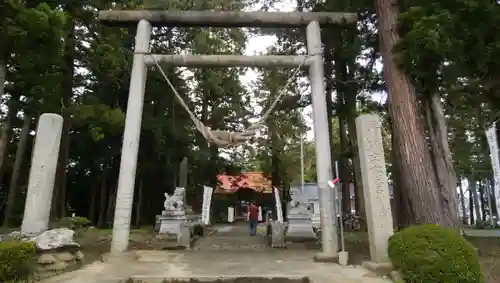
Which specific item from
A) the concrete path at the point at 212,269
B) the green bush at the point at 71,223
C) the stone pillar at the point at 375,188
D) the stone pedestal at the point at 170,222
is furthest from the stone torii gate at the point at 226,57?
the stone pedestal at the point at 170,222

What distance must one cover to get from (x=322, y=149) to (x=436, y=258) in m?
3.47

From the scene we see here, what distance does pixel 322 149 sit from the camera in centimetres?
769

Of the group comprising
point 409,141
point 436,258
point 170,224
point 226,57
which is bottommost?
point 436,258

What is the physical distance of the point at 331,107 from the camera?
14.8 metres

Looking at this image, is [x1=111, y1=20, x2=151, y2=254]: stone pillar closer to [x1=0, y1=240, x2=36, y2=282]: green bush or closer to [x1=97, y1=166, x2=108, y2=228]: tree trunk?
[x1=0, y1=240, x2=36, y2=282]: green bush

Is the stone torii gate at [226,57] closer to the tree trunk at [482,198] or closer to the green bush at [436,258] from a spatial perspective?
the green bush at [436,258]

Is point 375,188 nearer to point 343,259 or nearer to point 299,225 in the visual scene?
point 343,259

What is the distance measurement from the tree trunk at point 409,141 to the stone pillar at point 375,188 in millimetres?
1078

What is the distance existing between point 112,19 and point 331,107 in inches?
362

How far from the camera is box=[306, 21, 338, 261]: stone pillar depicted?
7.26m

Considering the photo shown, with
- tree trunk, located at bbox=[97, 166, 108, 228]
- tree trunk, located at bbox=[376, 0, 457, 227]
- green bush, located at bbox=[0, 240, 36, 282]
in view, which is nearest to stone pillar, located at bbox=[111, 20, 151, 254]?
green bush, located at bbox=[0, 240, 36, 282]

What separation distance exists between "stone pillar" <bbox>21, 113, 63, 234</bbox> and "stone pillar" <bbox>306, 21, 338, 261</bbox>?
16.4 ft

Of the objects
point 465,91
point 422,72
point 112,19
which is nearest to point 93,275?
point 112,19

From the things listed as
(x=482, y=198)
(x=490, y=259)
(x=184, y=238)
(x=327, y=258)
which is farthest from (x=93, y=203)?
(x=482, y=198)
